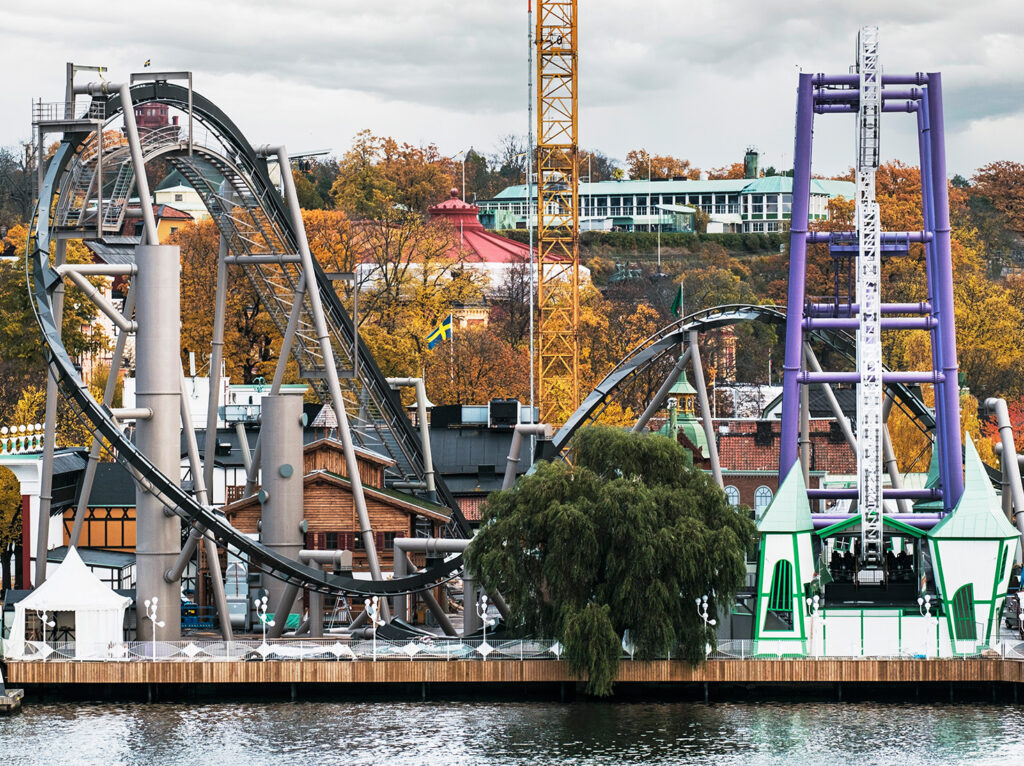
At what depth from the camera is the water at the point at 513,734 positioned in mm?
56000

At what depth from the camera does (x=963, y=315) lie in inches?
5098

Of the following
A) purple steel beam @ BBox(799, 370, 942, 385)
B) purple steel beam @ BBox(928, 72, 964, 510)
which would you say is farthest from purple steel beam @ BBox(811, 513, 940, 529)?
purple steel beam @ BBox(799, 370, 942, 385)

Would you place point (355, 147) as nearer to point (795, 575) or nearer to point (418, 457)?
point (418, 457)

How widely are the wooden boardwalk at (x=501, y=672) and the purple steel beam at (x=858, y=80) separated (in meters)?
21.4

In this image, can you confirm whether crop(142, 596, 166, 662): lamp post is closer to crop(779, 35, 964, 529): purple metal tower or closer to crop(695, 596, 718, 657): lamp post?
crop(695, 596, 718, 657): lamp post

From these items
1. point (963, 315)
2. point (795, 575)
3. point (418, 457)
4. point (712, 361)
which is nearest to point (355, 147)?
point (712, 361)

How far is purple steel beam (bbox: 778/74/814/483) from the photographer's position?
73812mm

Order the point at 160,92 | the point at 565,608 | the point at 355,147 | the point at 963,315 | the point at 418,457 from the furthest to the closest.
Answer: the point at 355,147, the point at 963,315, the point at 418,457, the point at 160,92, the point at 565,608

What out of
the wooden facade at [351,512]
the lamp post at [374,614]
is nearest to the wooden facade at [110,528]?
the wooden facade at [351,512]

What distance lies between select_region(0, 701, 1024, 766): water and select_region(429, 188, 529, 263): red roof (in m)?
99.7

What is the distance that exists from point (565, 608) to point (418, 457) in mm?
14536

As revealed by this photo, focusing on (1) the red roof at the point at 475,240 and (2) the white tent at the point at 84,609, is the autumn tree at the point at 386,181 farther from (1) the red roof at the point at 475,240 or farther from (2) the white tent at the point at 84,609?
(2) the white tent at the point at 84,609

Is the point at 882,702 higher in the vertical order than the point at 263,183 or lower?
lower

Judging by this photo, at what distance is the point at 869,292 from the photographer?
72250 mm
